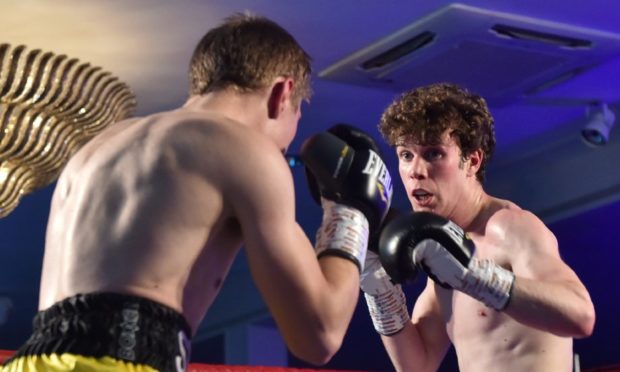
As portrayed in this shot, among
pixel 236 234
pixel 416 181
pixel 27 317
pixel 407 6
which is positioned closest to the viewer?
pixel 236 234

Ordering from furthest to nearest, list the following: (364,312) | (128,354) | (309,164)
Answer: (364,312) → (309,164) → (128,354)

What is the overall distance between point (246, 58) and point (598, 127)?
10.1 feet

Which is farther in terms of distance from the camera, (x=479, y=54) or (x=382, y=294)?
(x=479, y=54)

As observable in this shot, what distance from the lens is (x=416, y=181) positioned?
261 cm

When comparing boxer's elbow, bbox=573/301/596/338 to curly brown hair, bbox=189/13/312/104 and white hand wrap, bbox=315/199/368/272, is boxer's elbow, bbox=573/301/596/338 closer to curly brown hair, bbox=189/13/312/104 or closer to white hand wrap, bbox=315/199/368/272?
white hand wrap, bbox=315/199/368/272

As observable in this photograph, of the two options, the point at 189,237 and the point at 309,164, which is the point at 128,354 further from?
the point at 309,164

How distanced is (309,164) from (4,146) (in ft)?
4.24

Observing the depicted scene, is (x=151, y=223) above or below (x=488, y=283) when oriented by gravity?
above

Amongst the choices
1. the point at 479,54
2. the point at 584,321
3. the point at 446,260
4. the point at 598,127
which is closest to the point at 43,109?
the point at 446,260

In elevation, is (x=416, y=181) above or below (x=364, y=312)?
above

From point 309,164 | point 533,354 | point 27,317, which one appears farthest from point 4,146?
point 27,317

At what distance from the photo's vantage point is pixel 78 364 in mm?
1558

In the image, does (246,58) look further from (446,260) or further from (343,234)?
(446,260)

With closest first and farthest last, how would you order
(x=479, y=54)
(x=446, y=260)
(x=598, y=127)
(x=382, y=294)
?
(x=446, y=260)
(x=382, y=294)
(x=479, y=54)
(x=598, y=127)
